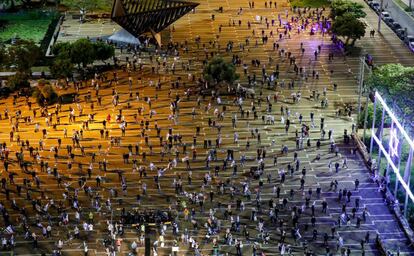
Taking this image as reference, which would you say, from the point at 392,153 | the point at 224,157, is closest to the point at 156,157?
the point at 224,157

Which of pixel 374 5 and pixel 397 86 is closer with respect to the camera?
pixel 397 86

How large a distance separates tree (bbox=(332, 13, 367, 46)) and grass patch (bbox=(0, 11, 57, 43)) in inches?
1689

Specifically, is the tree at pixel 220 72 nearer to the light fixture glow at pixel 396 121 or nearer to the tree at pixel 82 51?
the tree at pixel 82 51

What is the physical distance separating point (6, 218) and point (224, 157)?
23.1m

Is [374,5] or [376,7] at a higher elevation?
[374,5]

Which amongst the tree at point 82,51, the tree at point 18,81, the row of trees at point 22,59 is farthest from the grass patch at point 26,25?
the tree at point 18,81

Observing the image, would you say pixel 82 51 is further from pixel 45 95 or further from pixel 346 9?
pixel 346 9

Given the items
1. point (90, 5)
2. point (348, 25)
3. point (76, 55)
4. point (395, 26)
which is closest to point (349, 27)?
point (348, 25)

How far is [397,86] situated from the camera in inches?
3095

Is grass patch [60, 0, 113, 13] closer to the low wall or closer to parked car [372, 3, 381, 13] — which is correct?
parked car [372, 3, 381, 13]

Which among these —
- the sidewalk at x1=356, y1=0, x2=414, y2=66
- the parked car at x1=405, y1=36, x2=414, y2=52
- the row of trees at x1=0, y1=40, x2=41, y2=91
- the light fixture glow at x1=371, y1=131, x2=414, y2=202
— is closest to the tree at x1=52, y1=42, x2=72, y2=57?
the row of trees at x1=0, y1=40, x2=41, y2=91

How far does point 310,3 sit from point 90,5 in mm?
34891

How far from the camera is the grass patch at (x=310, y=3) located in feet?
439

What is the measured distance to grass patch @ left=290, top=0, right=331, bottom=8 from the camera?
5266 inches
